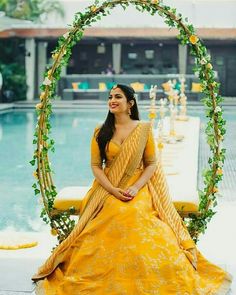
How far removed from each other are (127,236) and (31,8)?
20621mm

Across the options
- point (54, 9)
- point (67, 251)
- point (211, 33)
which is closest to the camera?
point (67, 251)

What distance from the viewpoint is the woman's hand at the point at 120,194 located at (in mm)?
3371

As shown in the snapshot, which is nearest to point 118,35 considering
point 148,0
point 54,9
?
point 54,9

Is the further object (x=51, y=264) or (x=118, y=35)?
(x=118, y=35)

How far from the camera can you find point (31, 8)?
2283cm

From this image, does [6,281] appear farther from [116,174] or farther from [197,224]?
[197,224]

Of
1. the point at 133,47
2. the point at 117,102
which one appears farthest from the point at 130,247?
the point at 133,47

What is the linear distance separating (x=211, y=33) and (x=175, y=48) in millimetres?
1903

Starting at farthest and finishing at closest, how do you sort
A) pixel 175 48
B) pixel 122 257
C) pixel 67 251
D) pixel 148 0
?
pixel 175 48
pixel 148 0
pixel 67 251
pixel 122 257

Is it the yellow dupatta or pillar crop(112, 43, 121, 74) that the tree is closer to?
pillar crop(112, 43, 121, 74)

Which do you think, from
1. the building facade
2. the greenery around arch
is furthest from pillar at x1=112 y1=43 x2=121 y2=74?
the greenery around arch

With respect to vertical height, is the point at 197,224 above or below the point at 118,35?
below

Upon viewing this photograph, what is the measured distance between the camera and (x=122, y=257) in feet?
10.4

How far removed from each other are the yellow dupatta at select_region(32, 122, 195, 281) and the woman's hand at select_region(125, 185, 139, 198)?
0.07 meters
